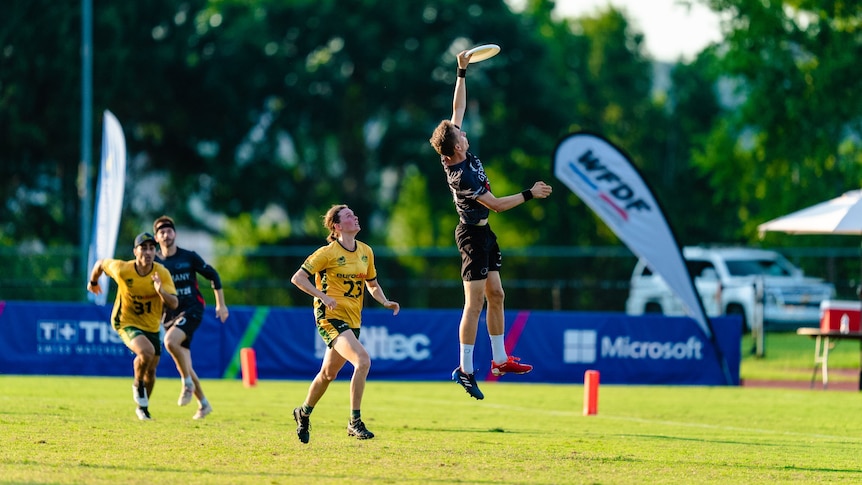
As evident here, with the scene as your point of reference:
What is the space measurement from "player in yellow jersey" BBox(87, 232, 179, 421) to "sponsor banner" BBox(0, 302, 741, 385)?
7.53 m

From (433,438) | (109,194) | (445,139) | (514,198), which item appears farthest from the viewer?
(109,194)

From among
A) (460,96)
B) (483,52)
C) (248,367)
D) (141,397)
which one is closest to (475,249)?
(460,96)

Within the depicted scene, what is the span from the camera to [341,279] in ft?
36.9

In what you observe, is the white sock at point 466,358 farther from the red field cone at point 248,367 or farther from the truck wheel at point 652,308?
the truck wheel at point 652,308

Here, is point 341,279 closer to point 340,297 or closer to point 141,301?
point 340,297

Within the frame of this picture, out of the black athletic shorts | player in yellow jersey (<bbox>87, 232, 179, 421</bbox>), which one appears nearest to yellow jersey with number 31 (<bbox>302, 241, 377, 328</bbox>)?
the black athletic shorts

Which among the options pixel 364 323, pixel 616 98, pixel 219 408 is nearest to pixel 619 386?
pixel 364 323

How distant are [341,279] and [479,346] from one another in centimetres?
1047

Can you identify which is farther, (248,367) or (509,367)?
(248,367)

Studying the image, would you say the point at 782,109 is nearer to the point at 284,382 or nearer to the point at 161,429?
the point at 284,382

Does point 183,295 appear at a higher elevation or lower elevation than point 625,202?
lower

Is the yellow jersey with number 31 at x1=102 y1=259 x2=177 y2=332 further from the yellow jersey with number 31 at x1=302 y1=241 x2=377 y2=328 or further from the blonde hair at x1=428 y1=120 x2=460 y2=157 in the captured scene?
the blonde hair at x1=428 y1=120 x2=460 y2=157

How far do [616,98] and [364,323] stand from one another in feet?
131

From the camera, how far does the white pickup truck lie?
29.7 metres
